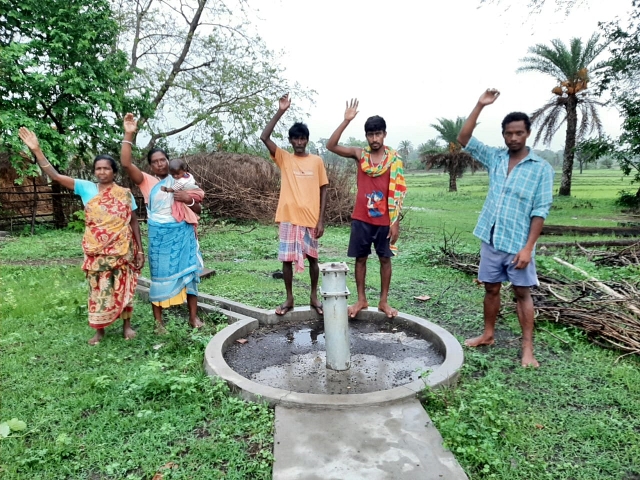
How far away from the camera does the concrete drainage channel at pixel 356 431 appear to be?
2.29 m

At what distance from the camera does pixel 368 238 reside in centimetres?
437

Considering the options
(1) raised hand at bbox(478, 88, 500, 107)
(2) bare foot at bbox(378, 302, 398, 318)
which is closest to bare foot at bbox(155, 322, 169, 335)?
(2) bare foot at bbox(378, 302, 398, 318)

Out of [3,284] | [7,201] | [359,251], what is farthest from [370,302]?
[7,201]

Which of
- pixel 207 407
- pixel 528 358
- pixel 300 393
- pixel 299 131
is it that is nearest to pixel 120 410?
pixel 207 407

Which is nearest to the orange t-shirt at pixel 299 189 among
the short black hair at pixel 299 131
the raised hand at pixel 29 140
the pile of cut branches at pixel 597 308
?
the short black hair at pixel 299 131

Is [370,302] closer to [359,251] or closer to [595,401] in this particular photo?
[359,251]

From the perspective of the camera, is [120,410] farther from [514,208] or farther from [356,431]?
[514,208]

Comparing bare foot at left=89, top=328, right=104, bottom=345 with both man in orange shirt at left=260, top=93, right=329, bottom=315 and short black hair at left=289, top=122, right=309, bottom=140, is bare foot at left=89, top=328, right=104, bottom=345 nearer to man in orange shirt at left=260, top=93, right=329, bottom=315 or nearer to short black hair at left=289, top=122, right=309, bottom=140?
man in orange shirt at left=260, top=93, right=329, bottom=315

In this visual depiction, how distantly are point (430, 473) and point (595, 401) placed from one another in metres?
1.49

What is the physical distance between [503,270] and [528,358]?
71 cm

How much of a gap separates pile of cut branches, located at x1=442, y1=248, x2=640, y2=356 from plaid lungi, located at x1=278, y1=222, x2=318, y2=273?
2.35m

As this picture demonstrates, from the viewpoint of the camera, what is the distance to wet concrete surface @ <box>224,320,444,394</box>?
336cm

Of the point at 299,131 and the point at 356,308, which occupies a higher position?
the point at 299,131

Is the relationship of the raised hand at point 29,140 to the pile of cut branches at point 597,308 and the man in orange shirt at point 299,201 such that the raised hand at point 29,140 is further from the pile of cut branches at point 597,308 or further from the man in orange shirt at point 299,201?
the pile of cut branches at point 597,308
